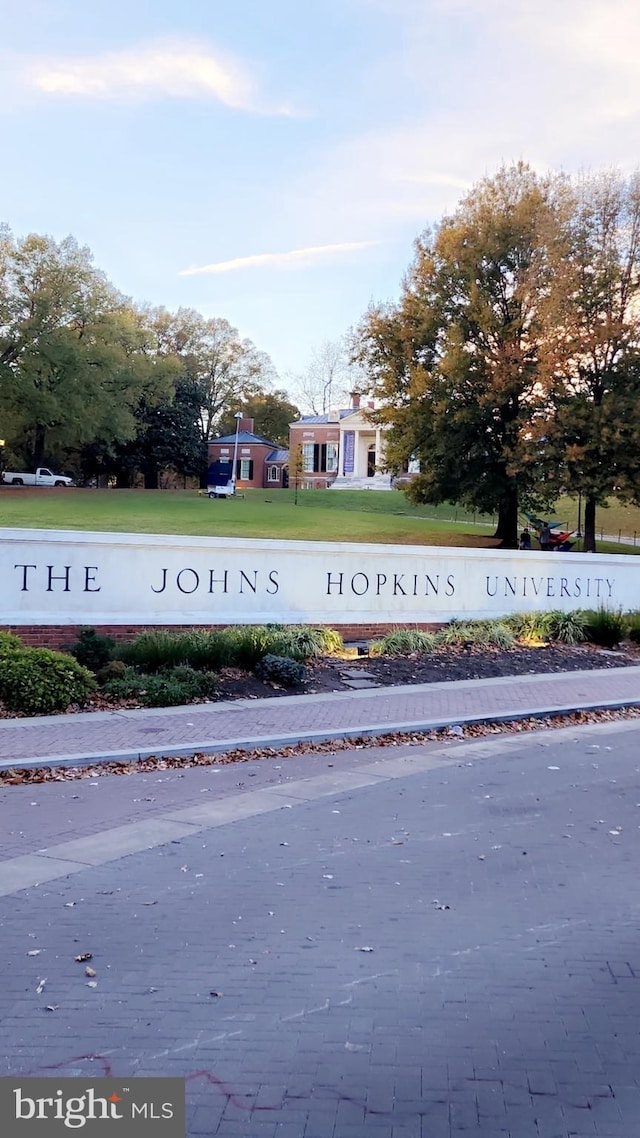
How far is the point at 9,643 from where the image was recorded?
38.6 ft

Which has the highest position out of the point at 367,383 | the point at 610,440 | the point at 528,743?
the point at 367,383

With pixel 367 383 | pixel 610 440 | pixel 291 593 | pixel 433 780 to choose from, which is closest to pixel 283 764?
pixel 433 780

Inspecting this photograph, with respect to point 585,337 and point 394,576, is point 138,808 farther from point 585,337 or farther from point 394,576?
point 585,337

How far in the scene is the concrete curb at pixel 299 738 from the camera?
8.84m

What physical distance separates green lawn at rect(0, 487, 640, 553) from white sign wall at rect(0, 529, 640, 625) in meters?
11.8

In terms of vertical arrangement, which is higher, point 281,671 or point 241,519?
point 241,519

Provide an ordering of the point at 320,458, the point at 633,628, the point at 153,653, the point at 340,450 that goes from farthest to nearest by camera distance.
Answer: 1. the point at 320,458
2. the point at 340,450
3. the point at 633,628
4. the point at 153,653

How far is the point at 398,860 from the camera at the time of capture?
6500 millimetres

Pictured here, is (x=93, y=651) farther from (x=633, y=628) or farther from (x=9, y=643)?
(x=633, y=628)

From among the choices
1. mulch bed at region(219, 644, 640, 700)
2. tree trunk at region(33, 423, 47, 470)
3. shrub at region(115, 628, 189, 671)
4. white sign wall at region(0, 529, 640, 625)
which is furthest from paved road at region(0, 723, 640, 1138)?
tree trunk at region(33, 423, 47, 470)

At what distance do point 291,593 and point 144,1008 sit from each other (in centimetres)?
1180

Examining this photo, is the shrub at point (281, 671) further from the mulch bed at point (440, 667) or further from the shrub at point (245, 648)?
the shrub at point (245, 648)

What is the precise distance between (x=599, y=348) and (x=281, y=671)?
26570 mm

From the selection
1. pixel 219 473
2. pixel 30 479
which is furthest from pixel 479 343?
pixel 219 473
